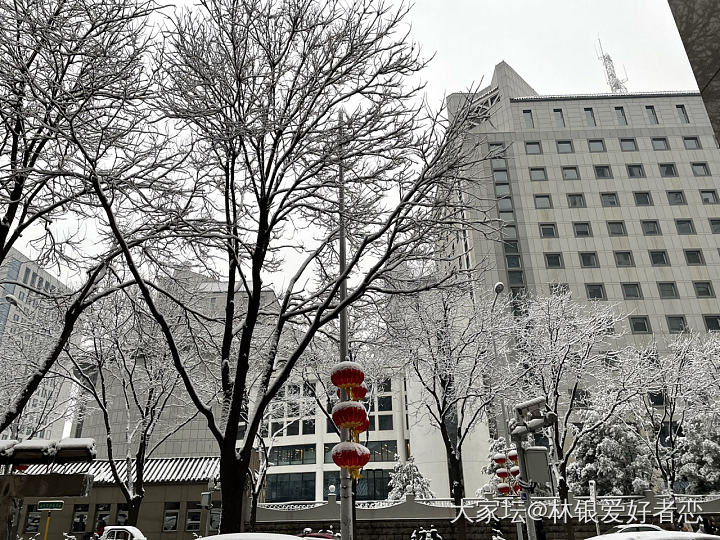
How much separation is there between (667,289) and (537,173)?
55.6 feet

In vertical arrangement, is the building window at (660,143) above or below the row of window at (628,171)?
above

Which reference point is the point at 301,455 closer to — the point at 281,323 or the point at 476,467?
the point at 476,467

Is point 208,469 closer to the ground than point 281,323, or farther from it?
closer to the ground

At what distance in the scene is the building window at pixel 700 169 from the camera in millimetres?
51531

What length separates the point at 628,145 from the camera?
53438mm

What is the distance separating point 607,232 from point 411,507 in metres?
37.0

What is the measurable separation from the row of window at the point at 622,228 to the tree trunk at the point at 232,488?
45864mm

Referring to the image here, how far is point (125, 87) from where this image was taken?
7617mm

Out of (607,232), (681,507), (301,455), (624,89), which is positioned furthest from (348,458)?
(624,89)

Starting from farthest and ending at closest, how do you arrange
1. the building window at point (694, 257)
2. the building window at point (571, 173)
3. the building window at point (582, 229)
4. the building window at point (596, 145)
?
the building window at point (596, 145) < the building window at point (571, 173) < the building window at point (582, 229) < the building window at point (694, 257)

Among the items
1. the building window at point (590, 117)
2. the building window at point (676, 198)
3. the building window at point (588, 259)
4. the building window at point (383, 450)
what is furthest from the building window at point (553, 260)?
the building window at point (383, 450)

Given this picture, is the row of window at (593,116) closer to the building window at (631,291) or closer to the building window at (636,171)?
the building window at (636,171)

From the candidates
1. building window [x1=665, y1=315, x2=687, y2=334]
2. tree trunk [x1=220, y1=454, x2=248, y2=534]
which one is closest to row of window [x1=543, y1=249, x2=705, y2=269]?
building window [x1=665, y1=315, x2=687, y2=334]

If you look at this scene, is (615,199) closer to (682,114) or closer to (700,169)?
(700,169)
